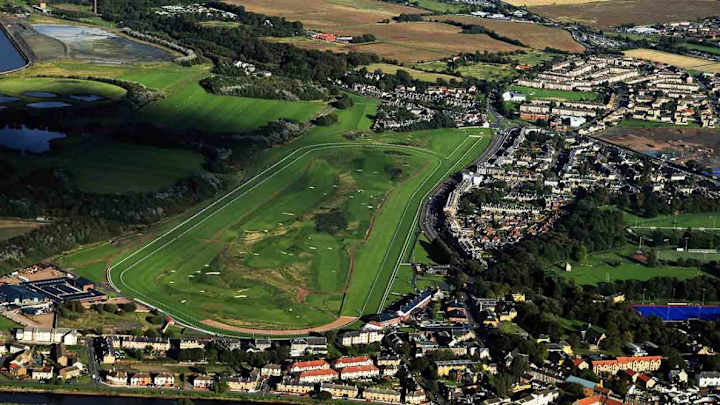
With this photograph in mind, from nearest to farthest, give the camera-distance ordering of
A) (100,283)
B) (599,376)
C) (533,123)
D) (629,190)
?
(599,376)
(100,283)
(629,190)
(533,123)

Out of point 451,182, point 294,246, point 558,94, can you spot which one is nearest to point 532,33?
point 558,94

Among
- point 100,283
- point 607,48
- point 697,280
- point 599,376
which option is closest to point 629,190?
point 697,280

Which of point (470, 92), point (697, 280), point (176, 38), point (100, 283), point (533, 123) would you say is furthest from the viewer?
point (176, 38)

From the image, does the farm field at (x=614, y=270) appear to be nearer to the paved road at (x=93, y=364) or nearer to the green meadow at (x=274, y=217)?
the green meadow at (x=274, y=217)

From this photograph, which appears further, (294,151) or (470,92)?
(470,92)

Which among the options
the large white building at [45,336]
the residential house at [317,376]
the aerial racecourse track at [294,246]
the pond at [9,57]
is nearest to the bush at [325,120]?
the aerial racecourse track at [294,246]

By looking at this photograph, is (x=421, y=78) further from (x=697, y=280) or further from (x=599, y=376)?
(x=599, y=376)
